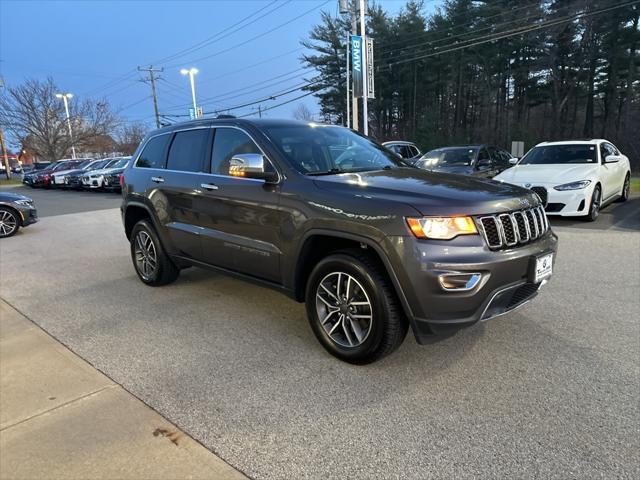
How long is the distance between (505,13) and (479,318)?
118ft

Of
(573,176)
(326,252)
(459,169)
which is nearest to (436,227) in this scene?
(326,252)

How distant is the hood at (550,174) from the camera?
865 cm

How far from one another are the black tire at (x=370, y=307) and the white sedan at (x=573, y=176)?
6.45m

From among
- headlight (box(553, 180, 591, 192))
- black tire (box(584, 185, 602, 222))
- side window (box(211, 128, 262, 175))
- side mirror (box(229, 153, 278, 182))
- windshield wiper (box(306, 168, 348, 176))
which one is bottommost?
black tire (box(584, 185, 602, 222))

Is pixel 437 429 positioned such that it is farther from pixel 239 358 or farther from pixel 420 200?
pixel 239 358

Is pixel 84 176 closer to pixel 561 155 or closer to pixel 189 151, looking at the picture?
pixel 189 151

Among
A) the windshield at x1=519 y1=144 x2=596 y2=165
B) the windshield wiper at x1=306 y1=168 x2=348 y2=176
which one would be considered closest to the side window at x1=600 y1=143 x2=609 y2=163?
the windshield at x1=519 y1=144 x2=596 y2=165

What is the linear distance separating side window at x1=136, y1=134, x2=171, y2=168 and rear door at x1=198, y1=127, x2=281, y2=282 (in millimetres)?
1038

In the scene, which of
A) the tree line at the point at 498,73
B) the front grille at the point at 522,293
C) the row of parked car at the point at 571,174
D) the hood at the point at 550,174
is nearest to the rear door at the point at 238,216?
the front grille at the point at 522,293

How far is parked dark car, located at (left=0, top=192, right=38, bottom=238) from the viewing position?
1020cm

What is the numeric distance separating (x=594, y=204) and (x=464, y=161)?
4.26 metres

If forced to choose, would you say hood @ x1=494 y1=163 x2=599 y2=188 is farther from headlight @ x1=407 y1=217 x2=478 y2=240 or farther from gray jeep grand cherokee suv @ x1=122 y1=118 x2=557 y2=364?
headlight @ x1=407 y1=217 x2=478 y2=240

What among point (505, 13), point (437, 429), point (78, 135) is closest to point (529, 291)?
point (437, 429)

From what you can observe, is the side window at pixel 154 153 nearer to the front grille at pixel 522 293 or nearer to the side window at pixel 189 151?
the side window at pixel 189 151
